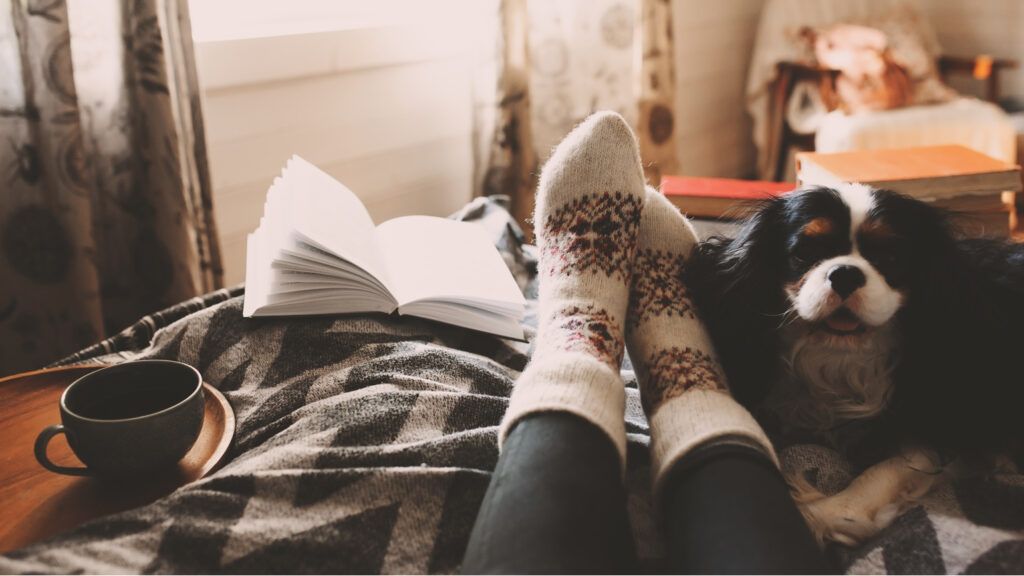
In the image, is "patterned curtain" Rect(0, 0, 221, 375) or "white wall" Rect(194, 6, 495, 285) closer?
"patterned curtain" Rect(0, 0, 221, 375)

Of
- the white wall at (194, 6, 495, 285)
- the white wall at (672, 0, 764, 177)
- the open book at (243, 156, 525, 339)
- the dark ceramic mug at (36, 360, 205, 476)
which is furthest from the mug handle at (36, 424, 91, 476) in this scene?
the white wall at (672, 0, 764, 177)

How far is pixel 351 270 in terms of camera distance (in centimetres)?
99

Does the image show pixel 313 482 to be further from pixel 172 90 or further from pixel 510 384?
pixel 172 90

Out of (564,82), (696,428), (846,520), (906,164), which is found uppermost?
(564,82)

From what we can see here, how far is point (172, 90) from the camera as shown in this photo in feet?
4.40

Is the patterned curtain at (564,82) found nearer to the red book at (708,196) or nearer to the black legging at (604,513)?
the red book at (708,196)

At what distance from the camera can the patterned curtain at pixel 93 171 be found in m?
1.17

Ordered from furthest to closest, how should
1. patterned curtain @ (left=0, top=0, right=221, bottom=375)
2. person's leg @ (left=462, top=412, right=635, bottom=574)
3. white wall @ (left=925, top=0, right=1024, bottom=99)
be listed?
white wall @ (left=925, top=0, right=1024, bottom=99)
patterned curtain @ (left=0, top=0, right=221, bottom=375)
person's leg @ (left=462, top=412, right=635, bottom=574)

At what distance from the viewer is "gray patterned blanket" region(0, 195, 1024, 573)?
67 cm

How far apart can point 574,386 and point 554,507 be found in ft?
0.47

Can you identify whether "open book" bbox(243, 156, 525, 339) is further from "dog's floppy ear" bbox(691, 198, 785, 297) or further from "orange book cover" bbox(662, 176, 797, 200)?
"orange book cover" bbox(662, 176, 797, 200)

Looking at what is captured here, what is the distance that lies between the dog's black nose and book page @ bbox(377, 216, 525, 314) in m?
0.41

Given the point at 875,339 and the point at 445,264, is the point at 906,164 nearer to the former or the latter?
the point at 875,339

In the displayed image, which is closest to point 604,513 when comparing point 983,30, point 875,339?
point 875,339
